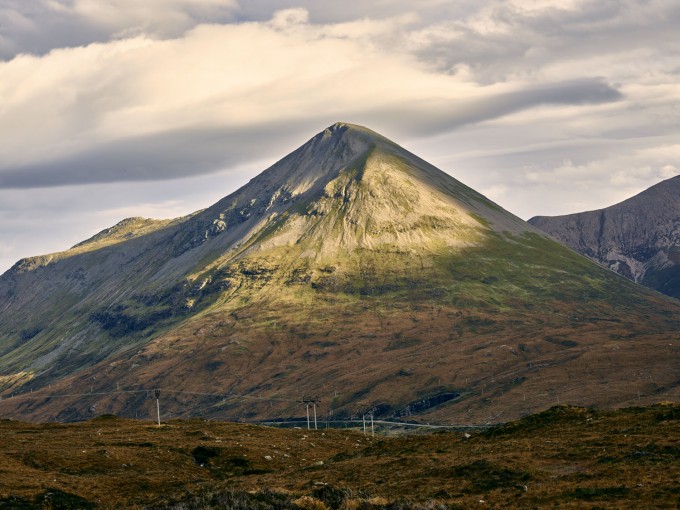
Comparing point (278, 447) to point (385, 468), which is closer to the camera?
point (385, 468)

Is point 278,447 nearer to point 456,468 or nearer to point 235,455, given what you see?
point 235,455

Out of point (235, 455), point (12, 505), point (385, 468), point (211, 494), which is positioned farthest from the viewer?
point (235, 455)

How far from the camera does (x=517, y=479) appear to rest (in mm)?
69500

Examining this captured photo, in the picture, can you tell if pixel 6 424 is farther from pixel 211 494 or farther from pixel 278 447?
pixel 211 494

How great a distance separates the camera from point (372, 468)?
84812 millimetres

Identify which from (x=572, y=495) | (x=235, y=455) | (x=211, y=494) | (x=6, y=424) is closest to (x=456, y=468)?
(x=572, y=495)

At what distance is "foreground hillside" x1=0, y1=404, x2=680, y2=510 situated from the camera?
62.4m

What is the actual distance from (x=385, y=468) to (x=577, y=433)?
21.9m

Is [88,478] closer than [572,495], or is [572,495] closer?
[572,495]

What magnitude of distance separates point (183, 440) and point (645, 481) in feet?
249

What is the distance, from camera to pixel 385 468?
84.0 metres

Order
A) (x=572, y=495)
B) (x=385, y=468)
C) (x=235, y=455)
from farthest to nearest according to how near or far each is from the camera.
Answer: (x=235, y=455) < (x=385, y=468) < (x=572, y=495)

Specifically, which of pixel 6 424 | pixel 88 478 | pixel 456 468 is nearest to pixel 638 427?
pixel 456 468

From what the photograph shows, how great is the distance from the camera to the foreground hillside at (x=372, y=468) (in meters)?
62.4
